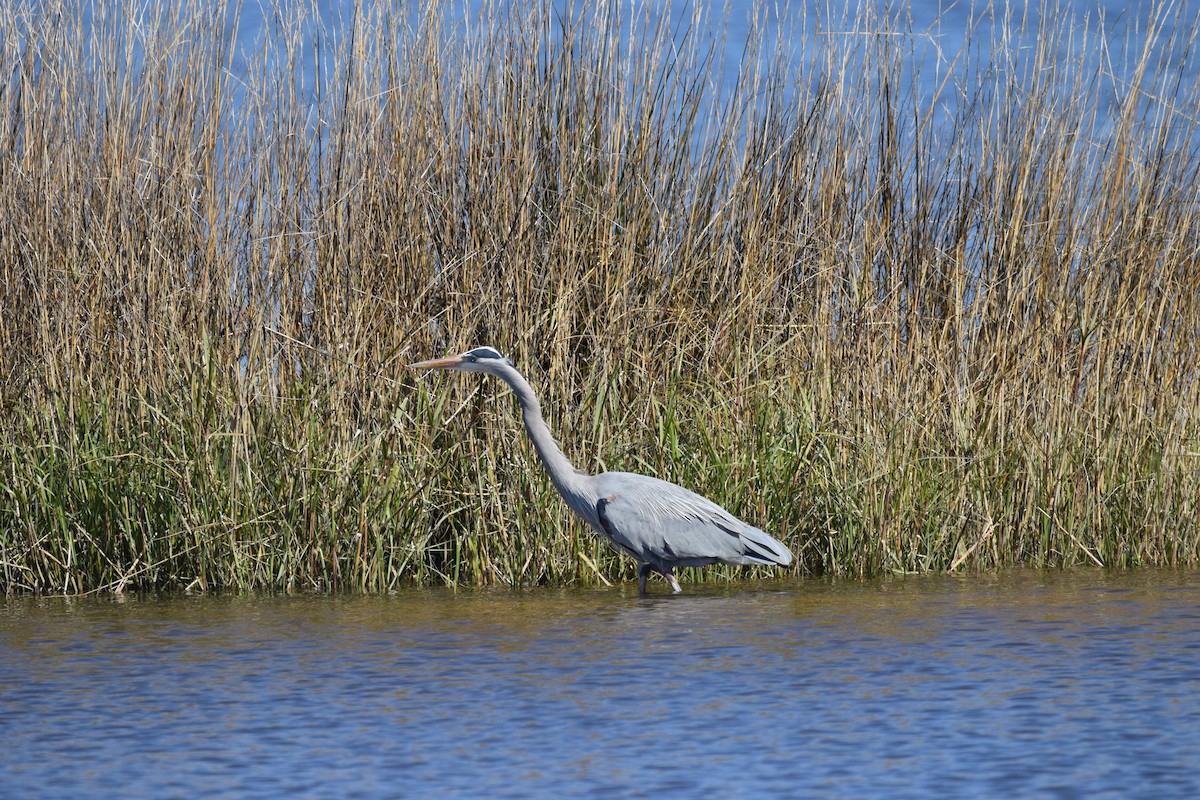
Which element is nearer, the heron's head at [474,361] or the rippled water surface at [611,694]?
the rippled water surface at [611,694]

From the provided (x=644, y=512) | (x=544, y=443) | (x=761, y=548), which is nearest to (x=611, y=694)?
(x=644, y=512)

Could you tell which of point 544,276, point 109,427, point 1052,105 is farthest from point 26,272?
point 1052,105

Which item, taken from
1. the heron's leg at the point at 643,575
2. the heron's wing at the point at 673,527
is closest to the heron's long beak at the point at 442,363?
the heron's wing at the point at 673,527

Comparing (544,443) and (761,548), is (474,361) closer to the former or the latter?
(544,443)

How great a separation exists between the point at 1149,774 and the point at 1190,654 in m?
1.35

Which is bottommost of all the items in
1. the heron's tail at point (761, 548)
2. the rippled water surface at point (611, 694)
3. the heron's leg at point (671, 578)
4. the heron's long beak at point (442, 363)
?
the rippled water surface at point (611, 694)

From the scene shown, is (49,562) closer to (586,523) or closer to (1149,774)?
(586,523)

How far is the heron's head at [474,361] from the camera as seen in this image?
236 inches

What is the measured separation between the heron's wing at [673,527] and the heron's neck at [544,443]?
0.11m

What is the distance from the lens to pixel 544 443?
6.14m

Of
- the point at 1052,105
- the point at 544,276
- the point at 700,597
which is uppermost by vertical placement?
the point at 1052,105

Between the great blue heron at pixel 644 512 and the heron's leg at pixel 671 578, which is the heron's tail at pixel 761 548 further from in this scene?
the heron's leg at pixel 671 578

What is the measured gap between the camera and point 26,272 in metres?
6.88

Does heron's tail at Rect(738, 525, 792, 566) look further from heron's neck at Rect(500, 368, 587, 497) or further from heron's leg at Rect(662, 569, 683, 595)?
heron's neck at Rect(500, 368, 587, 497)
